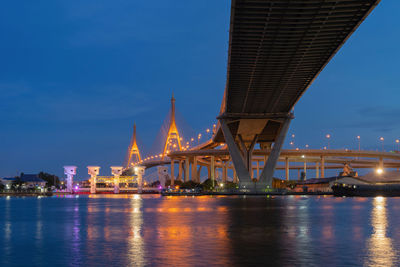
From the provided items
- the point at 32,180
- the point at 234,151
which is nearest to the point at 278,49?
the point at 234,151

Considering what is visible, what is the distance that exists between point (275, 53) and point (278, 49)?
51.2 inches

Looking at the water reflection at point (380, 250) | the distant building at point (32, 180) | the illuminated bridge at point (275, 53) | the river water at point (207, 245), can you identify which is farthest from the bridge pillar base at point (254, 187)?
the distant building at point (32, 180)

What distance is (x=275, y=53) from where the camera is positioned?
5306 cm

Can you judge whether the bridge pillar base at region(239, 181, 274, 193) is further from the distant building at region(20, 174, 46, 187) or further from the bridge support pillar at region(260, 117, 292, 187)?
the distant building at region(20, 174, 46, 187)

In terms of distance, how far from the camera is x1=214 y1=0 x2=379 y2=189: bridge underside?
4191 centimetres

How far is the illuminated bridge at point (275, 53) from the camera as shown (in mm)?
42031

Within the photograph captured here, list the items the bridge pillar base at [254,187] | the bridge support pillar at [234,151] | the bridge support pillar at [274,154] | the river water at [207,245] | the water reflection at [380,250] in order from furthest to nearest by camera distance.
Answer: the bridge pillar base at [254,187] → the bridge support pillar at [274,154] → the bridge support pillar at [234,151] → the river water at [207,245] → the water reflection at [380,250]

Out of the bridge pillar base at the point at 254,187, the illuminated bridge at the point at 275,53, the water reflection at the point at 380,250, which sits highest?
the illuminated bridge at the point at 275,53

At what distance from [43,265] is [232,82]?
51.5 m

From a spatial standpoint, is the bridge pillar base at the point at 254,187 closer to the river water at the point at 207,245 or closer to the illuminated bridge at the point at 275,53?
the illuminated bridge at the point at 275,53

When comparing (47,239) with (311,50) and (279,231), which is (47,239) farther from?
(311,50)

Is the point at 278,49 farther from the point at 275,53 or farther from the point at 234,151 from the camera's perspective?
the point at 234,151

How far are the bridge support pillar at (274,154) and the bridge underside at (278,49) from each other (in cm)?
23

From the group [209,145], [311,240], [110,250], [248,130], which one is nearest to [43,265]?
[110,250]
